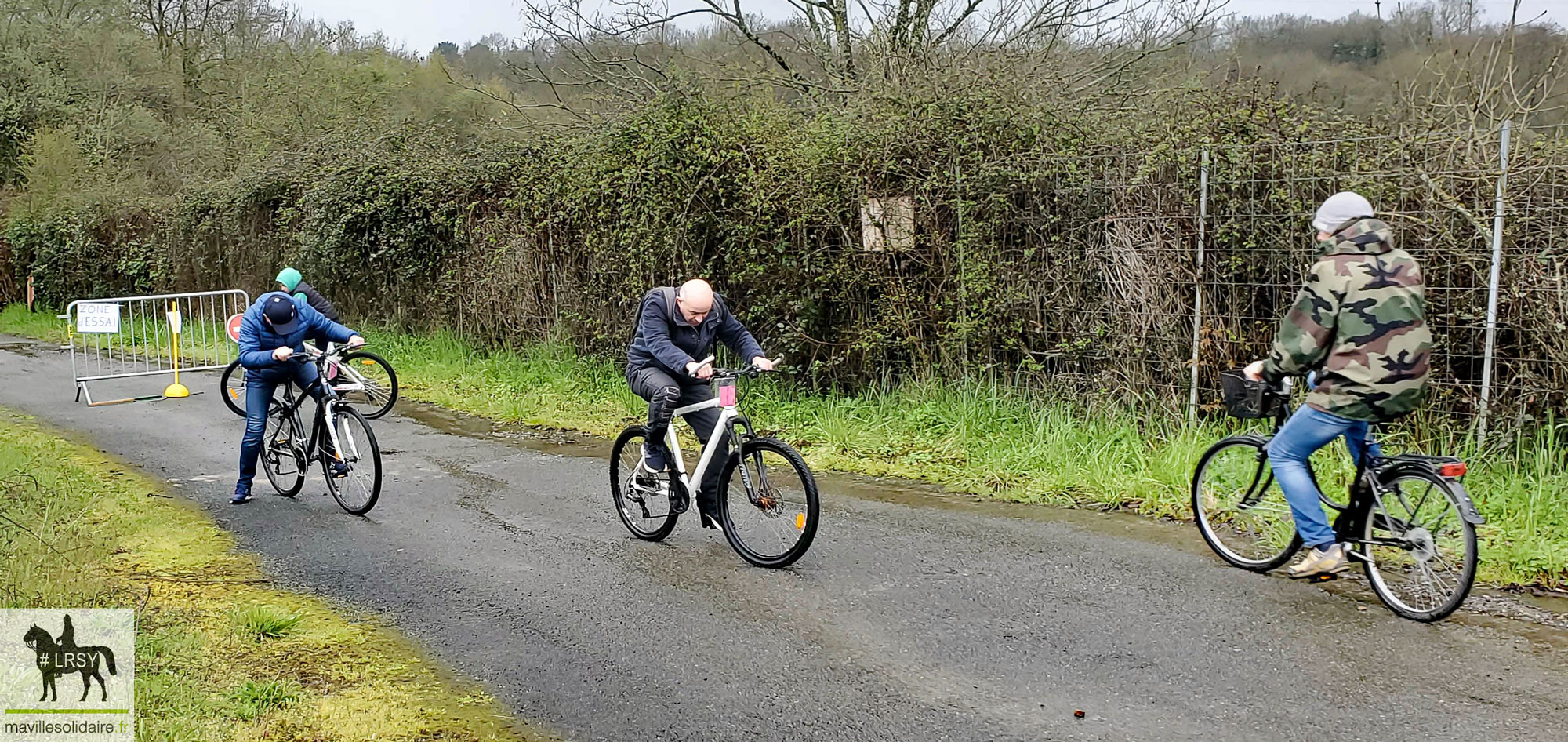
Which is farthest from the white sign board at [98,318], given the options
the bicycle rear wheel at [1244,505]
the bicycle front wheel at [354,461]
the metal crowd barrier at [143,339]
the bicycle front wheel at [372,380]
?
the bicycle rear wheel at [1244,505]

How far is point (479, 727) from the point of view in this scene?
4.61 metres

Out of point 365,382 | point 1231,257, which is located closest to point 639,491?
point 1231,257

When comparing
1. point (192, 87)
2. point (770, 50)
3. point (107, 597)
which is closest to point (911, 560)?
point (107, 597)

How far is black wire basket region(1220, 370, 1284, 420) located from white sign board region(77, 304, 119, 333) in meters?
12.2

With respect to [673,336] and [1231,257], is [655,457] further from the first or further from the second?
[1231,257]

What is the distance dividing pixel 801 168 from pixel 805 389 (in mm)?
2090

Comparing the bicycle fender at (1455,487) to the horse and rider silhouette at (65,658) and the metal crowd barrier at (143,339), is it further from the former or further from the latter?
the metal crowd barrier at (143,339)

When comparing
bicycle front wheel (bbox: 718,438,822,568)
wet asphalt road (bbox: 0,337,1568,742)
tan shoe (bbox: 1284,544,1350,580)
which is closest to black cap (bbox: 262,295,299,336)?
wet asphalt road (bbox: 0,337,1568,742)

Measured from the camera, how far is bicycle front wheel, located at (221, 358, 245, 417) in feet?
38.5

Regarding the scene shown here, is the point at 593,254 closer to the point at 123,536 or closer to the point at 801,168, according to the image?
the point at 801,168

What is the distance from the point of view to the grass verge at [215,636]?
4.57 m

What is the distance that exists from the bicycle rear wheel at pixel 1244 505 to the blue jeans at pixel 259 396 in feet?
19.2

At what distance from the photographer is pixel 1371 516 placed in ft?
18.9

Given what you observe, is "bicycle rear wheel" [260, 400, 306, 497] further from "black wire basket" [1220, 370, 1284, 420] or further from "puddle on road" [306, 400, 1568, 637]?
"black wire basket" [1220, 370, 1284, 420]
